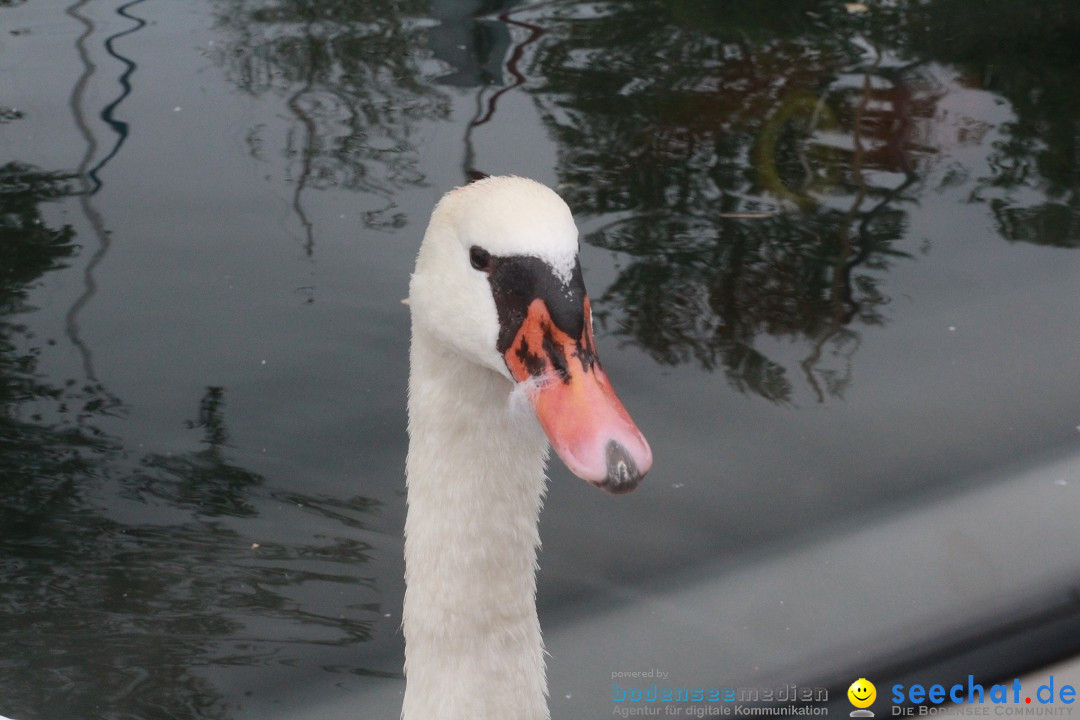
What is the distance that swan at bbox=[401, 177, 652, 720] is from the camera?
1.37 m

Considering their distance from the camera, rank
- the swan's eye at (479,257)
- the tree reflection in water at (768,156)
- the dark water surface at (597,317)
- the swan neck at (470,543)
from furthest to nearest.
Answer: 1. the tree reflection in water at (768,156)
2. the dark water surface at (597,317)
3. the swan neck at (470,543)
4. the swan's eye at (479,257)

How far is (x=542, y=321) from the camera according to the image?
1.38 meters

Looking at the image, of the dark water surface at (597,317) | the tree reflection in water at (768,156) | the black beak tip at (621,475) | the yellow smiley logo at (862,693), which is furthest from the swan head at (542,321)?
the tree reflection in water at (768,156)

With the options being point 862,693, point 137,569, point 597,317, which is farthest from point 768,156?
point 137,569

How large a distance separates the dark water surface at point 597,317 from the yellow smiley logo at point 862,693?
0.03 meters

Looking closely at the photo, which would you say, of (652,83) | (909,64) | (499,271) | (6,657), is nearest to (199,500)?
(6,657)

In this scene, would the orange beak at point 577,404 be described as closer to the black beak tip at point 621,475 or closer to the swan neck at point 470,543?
the black beak tip at point 621,475

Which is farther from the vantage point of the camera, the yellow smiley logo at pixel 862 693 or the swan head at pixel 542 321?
the yellow smiley logo at pixel 862 693

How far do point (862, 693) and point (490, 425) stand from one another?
109 cm

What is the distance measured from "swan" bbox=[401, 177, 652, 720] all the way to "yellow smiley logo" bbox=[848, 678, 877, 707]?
0.78m

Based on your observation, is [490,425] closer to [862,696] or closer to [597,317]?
[862,696]

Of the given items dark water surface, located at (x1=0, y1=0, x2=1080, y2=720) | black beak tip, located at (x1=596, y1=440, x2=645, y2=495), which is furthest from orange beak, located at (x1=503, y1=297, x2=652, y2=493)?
dark water surface, located at (x1=0, y1=0, x2=1080, y2=720)

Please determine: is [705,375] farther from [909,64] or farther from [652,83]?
[909,64]

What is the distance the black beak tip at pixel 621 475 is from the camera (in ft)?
4.18
